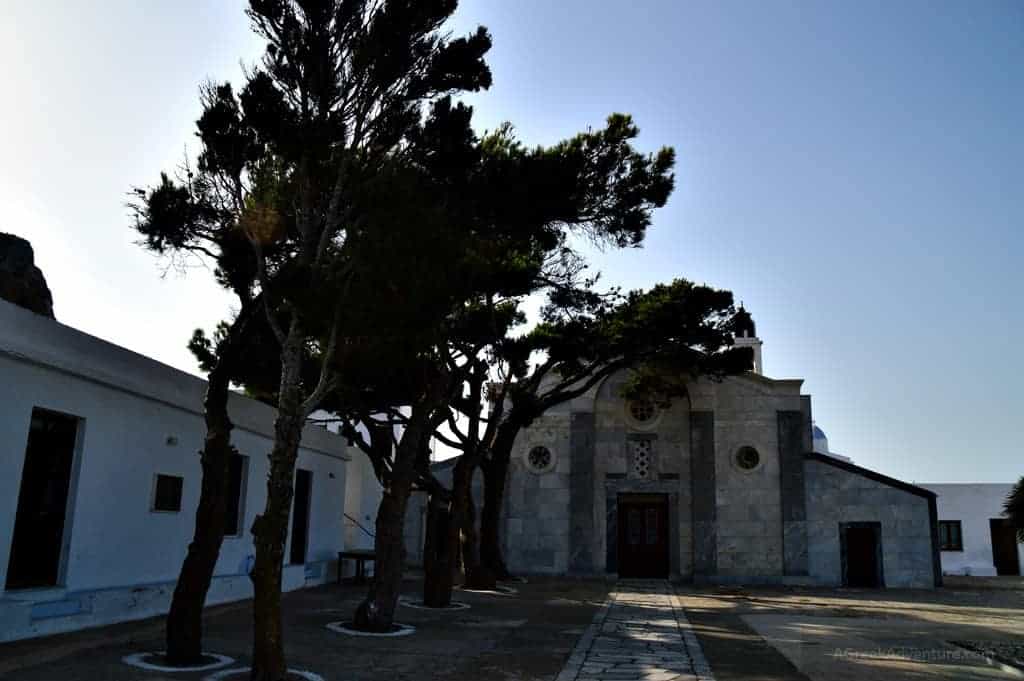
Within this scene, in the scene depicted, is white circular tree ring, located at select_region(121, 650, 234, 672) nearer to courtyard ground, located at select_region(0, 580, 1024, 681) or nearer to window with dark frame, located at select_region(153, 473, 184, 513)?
courtyard ground, located at select_region(0, 580, 1024, 681)

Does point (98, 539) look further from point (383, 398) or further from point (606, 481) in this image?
point (606, 481)

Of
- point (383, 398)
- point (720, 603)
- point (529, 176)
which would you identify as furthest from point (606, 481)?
point (529, 176)

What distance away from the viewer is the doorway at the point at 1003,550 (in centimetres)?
3388

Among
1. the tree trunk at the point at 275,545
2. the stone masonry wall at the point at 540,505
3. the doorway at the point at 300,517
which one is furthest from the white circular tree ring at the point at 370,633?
the stone masonry wall at the point at 540,505

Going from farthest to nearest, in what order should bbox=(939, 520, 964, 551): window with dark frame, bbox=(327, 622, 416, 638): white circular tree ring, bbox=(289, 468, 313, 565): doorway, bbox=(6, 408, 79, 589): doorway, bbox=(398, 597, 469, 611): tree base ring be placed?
1. bbox=(939, 520, 964, 551): window with dark frame
2. bbox=(289, 468, 313, 565): doorway
3. bbox=(398, 597, 469, 611): tree base ring
4. bbox=(327, 622, 416, 638): white circular tree ring
5. bbox=(6, 408, 79, 589): doorway

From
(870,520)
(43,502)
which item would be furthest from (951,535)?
(43,502)

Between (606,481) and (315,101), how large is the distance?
19.5m

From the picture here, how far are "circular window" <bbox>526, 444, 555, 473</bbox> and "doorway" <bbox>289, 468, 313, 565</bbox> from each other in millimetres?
9774

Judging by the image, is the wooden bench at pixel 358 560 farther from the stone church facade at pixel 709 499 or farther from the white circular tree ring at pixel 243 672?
the white circular tree ring at pixel 243 672

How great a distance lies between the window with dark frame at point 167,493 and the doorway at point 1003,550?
32710mm

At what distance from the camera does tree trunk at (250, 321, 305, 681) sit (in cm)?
786

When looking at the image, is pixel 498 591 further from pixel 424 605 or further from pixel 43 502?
pixel 43 502

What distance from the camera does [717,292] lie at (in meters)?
22.0

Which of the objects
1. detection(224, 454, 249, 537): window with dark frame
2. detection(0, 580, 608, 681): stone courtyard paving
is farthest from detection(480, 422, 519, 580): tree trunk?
detection(224, 454, 249, 537): window with dark frame
